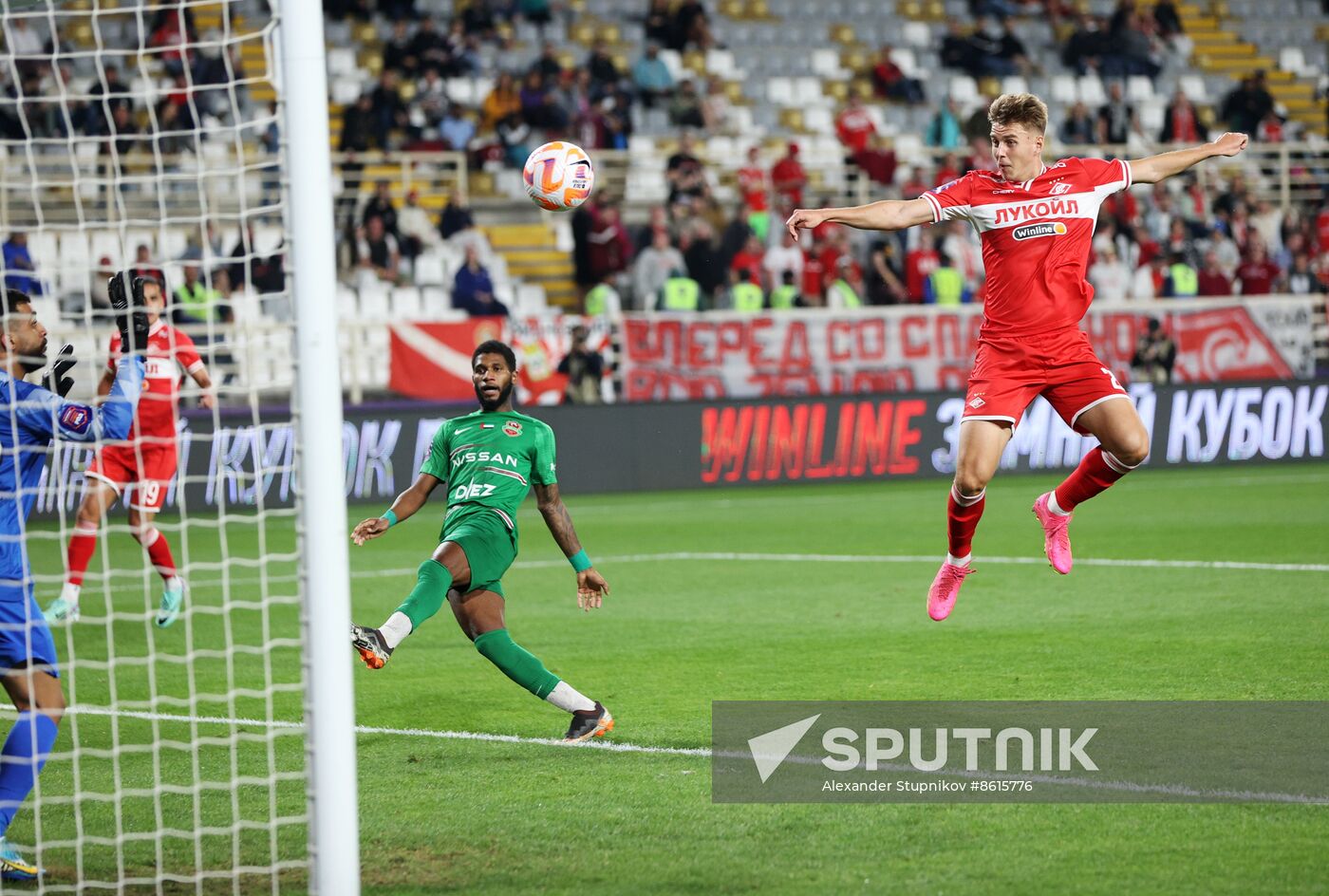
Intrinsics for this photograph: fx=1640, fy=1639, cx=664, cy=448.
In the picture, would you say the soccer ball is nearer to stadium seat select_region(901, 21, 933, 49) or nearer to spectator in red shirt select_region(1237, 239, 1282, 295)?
spectator in red shirt select_region(1237, 239, 1282, 295)

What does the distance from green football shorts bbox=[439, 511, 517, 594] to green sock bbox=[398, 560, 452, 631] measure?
14 centimetres

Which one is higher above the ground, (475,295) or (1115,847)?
(475,295)

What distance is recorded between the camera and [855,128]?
25281 mm

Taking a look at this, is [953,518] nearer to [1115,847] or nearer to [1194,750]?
[1194,750]

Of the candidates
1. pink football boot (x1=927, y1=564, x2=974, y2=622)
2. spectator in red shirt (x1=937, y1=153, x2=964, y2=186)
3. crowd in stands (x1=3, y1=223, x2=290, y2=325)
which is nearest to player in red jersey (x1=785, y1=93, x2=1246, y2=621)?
pink football boot (x1=927, y1=564, x2=974, y2=622)

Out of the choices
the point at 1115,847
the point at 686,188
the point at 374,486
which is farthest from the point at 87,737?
the point at 686,188

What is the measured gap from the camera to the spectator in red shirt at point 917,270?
886 inches

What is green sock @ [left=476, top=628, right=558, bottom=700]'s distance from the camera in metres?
6.95

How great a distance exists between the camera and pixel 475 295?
20.5 m

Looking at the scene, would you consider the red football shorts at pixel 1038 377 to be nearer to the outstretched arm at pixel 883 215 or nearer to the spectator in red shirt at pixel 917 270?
the outstretched arm at pixel 883 215

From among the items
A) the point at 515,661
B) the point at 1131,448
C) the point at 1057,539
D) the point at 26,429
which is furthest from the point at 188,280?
the point at 26,429

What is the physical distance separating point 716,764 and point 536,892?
165cm

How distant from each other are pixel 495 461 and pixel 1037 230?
8.97 ft

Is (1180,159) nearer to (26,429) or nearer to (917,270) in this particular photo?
(26,429)
